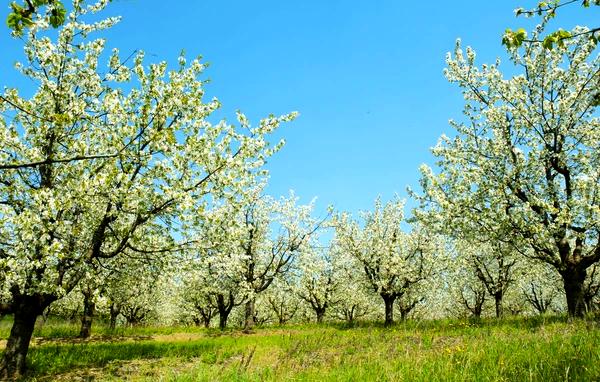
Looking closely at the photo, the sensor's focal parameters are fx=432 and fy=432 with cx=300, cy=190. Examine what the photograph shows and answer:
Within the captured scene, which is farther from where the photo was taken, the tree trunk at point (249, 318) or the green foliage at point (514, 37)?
the tree trunk at point (249, 318)

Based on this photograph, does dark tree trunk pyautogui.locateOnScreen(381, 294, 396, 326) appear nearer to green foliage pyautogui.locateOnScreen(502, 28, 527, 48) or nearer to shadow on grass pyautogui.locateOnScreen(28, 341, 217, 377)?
shadow on grass pyautogui.locateOnScreen(28, 341, 217, 377)

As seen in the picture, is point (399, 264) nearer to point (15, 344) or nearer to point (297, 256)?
point (297, 256)

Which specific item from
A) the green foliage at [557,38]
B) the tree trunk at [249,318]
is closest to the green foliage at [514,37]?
the green foliage at [557,38]

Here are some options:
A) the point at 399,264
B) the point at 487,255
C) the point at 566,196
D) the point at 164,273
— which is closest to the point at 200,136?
the point at 164,273

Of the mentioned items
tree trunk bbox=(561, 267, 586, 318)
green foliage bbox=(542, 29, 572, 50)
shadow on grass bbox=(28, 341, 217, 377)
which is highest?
green foliage bbox=(542, 29, 572, 50)

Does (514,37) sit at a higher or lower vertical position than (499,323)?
higher


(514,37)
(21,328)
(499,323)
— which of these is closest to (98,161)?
(21,328)

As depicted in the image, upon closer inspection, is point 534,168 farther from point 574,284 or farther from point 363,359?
point 363,359

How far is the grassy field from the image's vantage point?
6871 mm

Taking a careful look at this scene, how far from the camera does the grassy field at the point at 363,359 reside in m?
6.87

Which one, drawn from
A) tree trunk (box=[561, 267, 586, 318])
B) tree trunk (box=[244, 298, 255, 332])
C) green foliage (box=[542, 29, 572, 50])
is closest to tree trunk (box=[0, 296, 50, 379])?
green foliage (box=[542, 29, 572, 50])

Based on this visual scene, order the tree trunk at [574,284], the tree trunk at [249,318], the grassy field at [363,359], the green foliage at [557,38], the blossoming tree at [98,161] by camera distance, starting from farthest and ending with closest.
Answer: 1. the tree trunk at [249,318]
2. the tree trunk at [574,284]
3. the blossoming tree at [98,161]
4. the grassy field at [363,359]
5. the green foliage at [557,38]

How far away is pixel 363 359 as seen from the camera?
33.0ft

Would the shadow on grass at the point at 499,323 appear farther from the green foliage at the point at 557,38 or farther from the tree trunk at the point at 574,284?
the green foliage at the point at 557,38
